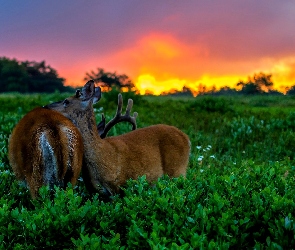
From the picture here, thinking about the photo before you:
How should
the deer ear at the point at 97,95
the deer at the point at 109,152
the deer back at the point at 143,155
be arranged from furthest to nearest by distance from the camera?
1. the deer ear at the point at 97,95
2. the deer back at the point at 143,155
3. the deer at the point at 109,152

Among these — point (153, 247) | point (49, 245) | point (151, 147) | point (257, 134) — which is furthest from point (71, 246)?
point (257, 134)

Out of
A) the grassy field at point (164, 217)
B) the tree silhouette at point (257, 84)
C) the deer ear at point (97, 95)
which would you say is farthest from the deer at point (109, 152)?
the tree silhouette at point (257, 84)

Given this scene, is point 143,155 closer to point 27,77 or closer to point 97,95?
point 97,95

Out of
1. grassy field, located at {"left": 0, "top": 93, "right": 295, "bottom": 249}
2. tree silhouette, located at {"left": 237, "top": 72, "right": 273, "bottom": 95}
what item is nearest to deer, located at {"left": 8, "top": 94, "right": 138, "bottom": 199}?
grassy field, located at {"left": 0, "top": 93, "right": 295, "bottom": 249}

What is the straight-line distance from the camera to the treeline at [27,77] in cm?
4547

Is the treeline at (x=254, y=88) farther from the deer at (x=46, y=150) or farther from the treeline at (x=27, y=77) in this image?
the deer at (x=46, y=150)

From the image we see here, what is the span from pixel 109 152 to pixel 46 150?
3.81 ft

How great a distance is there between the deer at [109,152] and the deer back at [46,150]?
1.64ft

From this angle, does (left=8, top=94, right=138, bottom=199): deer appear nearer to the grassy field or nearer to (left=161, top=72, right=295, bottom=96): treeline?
the grassy field

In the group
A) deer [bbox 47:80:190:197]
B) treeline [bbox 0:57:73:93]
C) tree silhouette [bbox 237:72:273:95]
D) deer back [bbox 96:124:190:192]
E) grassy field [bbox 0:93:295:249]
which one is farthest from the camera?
treeline [bbox 0:57:73:93]

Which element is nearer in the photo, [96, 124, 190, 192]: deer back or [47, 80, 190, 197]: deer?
[47, 80, 190, 197]: deer

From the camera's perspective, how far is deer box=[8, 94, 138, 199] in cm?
514

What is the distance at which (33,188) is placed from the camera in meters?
5.31

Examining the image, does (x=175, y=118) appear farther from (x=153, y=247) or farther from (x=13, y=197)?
(x=153, y=247)
